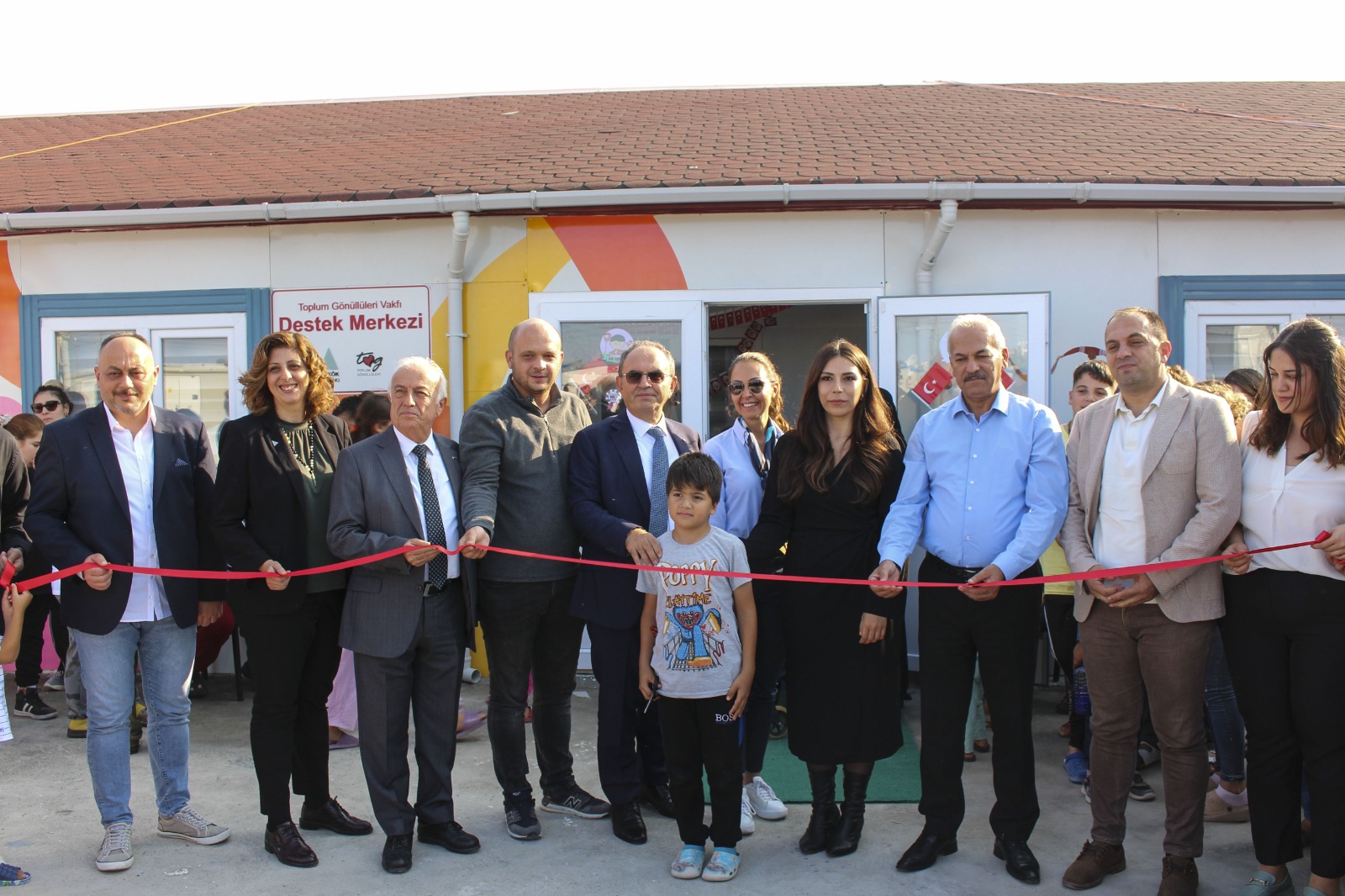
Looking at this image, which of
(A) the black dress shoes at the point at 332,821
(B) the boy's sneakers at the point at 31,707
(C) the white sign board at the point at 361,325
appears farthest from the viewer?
(C) the white sign board at the point at 361,325

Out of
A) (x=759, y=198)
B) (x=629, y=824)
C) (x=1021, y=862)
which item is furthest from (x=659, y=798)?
(x=759, y=198)

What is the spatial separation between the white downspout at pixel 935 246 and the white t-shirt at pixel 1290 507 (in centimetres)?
306

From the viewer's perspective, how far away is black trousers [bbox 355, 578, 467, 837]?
152 inches

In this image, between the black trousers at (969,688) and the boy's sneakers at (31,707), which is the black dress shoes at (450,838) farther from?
the boy's sneakers at (31,707)

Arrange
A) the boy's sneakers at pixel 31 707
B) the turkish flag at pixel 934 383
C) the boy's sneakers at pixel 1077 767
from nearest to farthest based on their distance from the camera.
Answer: the boy's sneakers at pixel 1077 767 → the boy's sneakers at pixel 31 707 → the turkish flag at pixel 934 383

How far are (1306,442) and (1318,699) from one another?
82cm

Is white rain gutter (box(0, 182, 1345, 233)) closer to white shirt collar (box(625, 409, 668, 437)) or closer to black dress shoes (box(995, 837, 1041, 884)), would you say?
white shirt collar (box(625, 409, 668, 437))

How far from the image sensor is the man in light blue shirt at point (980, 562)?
12.2ft

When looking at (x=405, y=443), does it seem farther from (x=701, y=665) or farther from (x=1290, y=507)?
(x=1290, y=507)

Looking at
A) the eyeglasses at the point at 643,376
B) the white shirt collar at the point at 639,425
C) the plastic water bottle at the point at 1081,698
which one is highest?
the eyeglasses at the point at 643,376

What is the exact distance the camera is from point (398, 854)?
3818 millimetres

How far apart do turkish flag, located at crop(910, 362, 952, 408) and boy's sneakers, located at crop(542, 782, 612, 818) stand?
335 cm

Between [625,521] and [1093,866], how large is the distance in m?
2.09

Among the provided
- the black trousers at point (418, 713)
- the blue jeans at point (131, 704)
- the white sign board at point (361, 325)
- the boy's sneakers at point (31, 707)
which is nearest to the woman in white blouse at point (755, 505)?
the black trousers at point (418, 713)
